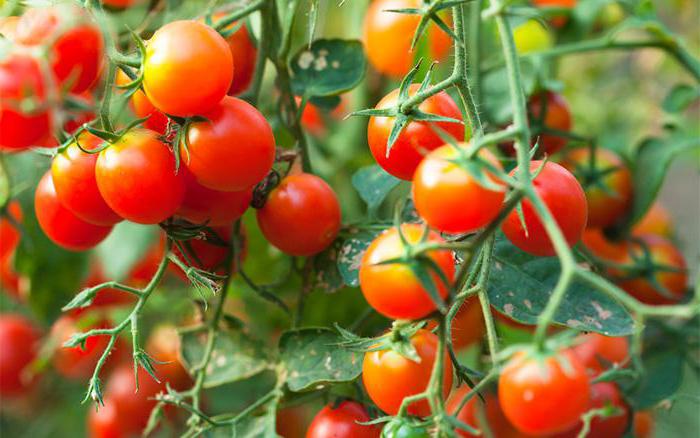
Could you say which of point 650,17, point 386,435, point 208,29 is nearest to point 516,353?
point 386,435

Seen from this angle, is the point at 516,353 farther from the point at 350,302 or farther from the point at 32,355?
the point at 32,355

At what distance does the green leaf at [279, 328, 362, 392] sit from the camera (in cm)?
54

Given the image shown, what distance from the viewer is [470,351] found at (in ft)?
3.09

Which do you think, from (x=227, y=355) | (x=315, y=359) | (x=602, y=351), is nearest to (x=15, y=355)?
(x=227, y=355)

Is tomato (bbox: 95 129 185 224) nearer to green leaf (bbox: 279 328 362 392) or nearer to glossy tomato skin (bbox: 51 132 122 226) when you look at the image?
glossy tomato skin (bbox: 51 132 122 226)

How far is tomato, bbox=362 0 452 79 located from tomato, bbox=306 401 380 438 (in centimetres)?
38

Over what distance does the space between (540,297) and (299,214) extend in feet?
0.57

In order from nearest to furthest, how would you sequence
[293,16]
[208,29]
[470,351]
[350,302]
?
[208,29]
[293,16]
[350,302]
[470,351]

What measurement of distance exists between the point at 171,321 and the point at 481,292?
1.97 ft

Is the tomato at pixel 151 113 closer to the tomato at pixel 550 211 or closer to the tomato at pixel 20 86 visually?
the tomato at pixel 20 86

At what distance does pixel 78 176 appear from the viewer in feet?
1.62

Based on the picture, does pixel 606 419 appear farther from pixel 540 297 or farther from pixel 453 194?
pixel 453 194

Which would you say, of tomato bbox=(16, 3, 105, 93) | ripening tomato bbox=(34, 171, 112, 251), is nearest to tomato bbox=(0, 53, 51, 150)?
tomato bbox=(16, 3, 105, 93)

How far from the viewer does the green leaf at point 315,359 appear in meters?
0.54
